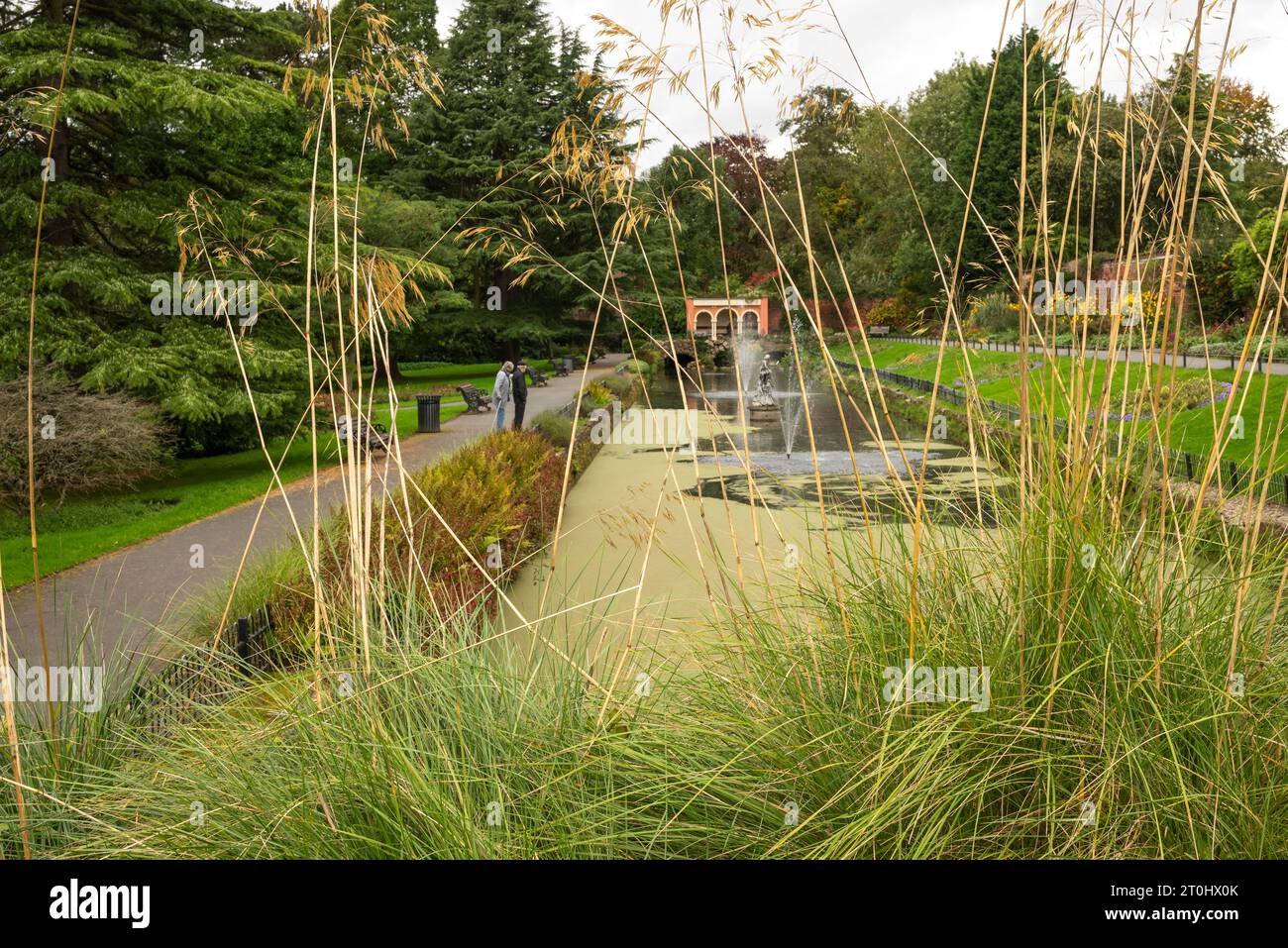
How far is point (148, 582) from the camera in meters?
7.20

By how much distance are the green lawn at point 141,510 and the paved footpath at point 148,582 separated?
227 millimetres

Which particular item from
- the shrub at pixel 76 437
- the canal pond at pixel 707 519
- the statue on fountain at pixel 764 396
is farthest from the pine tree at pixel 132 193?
the statue on fountain at pixel 764 396

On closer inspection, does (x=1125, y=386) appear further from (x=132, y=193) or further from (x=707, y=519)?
(x=132, y=193)

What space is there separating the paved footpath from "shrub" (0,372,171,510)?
44.0 inches

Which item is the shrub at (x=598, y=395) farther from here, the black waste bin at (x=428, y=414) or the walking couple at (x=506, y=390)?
the walking couple at (x=506, y=390)

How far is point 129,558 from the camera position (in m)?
8.09

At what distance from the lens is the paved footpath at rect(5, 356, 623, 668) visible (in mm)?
5012

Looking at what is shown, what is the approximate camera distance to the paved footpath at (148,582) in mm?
5012

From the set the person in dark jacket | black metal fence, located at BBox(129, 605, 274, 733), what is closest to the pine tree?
the person in dark jacket

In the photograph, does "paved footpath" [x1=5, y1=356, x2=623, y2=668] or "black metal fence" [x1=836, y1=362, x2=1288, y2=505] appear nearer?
"black metal fence" [x1=836, y1=362, x2=1288, y2=505]

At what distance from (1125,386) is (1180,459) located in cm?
659

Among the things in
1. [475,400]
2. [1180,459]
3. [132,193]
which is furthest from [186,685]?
[475,400]

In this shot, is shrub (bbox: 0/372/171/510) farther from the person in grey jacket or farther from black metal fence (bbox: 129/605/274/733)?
black metal fence (bbox: 129/605/274/733)
